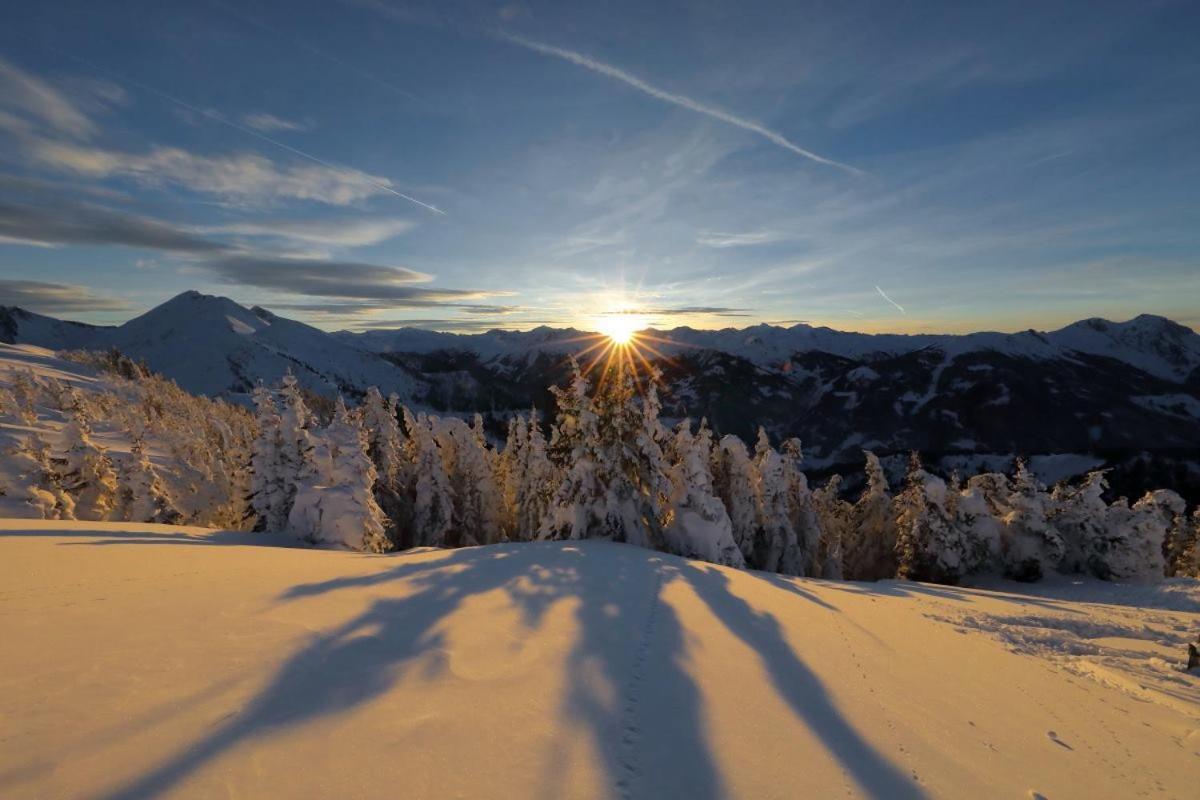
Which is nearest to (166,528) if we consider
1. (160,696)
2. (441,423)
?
(160,696)

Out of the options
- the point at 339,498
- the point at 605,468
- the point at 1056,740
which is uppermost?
the point at 605,468

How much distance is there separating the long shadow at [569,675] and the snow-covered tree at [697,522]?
40.9 ft

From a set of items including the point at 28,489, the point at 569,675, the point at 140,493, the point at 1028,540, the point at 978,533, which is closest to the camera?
the point at 569,675

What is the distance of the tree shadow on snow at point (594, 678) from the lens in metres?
4.85

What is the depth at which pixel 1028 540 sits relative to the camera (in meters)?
34.3

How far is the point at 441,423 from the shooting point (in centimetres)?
4728

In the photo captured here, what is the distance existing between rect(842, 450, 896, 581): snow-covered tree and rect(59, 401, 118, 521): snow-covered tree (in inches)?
1885

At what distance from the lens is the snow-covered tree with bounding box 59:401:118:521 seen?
23609 millimetres

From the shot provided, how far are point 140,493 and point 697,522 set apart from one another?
27.7 meters

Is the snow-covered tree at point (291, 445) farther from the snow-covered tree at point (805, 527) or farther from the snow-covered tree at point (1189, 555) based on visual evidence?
the snow-covered tree at point (1189, 555)

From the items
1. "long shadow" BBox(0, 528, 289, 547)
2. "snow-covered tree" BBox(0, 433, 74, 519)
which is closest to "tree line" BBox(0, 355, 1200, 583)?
"snow-covered tree" BBox(0, 433, 74, 519)

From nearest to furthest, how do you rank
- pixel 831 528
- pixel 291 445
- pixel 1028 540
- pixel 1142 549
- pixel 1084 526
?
pixel 291 445, pixel 1142 549, pixel 1084 526, pixel 1028 540, pixel 831 528

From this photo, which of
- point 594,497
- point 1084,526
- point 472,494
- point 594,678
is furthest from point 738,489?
point 594,678

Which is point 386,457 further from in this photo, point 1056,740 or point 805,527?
point 1056,740
